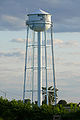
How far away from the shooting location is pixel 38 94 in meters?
60.5

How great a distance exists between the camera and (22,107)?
164 feet

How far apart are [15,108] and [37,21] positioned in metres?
15.0

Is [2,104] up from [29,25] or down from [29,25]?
down

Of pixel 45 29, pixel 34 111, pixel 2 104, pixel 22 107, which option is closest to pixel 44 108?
pixel 34 111

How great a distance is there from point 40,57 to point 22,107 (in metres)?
12.0

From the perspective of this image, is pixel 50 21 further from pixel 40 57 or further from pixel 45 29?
pixel 40 57

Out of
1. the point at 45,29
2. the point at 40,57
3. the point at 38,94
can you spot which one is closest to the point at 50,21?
the point at 45,29

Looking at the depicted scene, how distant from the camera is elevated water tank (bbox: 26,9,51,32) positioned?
195ft

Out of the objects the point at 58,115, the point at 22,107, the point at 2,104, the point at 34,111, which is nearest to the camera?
the point at 58,115

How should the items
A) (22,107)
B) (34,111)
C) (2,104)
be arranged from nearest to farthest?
(34,111) < (22,107) < (2,104)

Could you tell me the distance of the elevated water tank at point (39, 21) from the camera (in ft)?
195

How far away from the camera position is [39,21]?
59469 mm

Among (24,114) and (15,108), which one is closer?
(24,114)

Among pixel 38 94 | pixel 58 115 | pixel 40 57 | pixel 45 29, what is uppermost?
pixel 45 29
